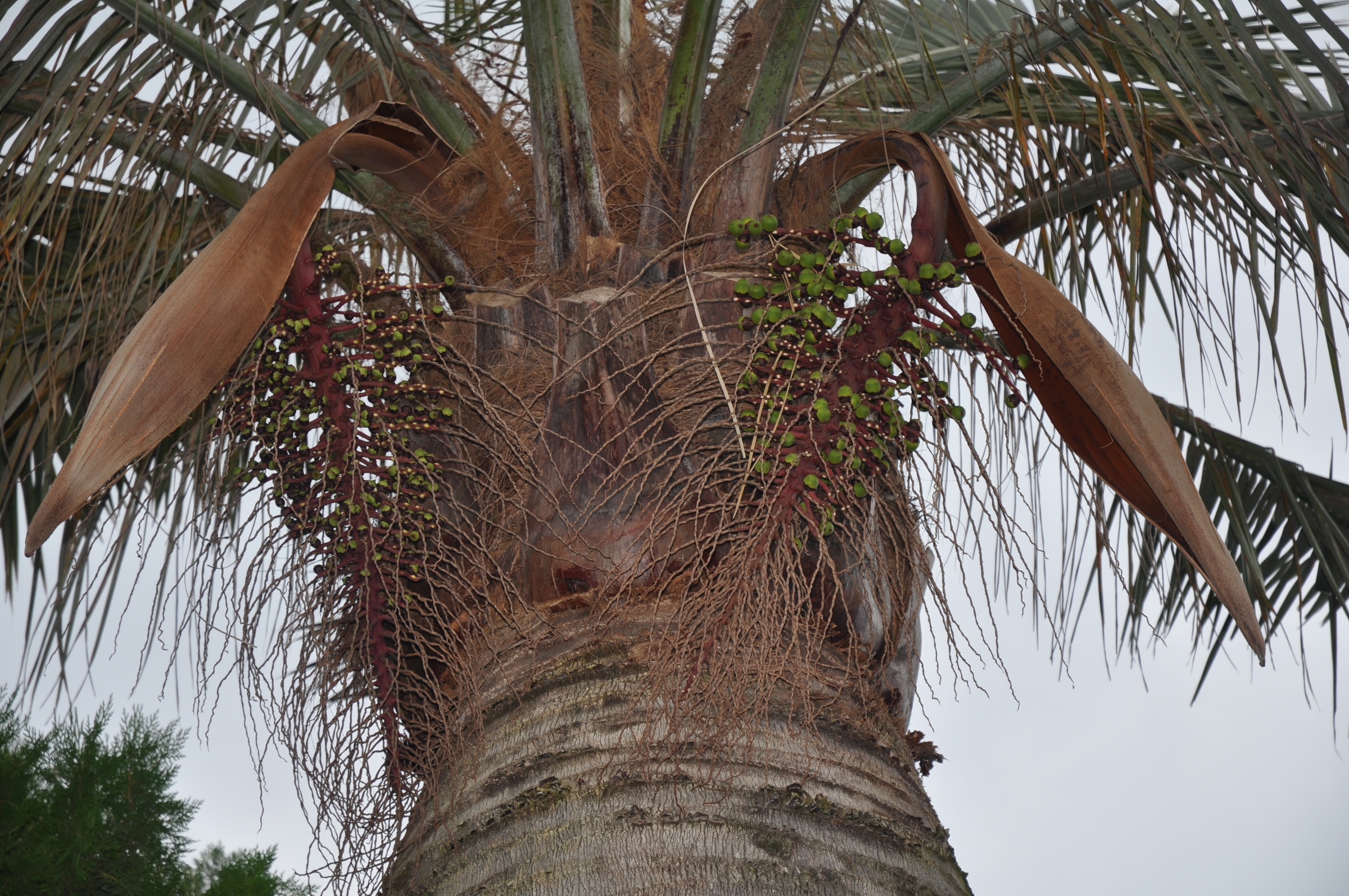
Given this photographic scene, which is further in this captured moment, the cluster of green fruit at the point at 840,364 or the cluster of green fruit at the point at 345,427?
the cluster of green fruit at the point at 345,427

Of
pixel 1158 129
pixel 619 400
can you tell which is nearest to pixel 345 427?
pixel 619 400

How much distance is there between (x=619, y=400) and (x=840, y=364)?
1.36ft

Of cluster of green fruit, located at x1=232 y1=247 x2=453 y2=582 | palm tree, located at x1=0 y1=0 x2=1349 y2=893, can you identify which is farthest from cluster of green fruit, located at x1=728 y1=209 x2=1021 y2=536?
cluster of green fruit, located at x1=232 y1=247 x2=453 y2=582

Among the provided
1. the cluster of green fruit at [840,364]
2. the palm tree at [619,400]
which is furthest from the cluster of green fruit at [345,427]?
the cluster of green fruit at [840,364]

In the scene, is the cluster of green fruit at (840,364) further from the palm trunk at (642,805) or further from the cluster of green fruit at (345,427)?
the cluster of green fruit at (345,427)

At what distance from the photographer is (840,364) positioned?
1967mm

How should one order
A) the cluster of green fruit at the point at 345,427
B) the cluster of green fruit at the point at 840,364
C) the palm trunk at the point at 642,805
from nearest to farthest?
the palm trunk at the point at 642,805
the cluster of green fruit at the point at 840,364
the cluster of green fruit at the point at 345,427

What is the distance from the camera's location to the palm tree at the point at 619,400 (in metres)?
1.81

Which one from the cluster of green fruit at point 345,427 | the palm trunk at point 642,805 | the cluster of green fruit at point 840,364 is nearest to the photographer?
the palm trunk at point 642,805

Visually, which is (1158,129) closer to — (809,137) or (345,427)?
(809,137)

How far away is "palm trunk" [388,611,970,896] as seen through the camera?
67.1 inches

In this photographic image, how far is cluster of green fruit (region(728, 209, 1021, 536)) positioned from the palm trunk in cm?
39

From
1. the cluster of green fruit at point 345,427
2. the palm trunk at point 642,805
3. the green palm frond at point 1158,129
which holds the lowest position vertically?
the palm trunk at point 642,805

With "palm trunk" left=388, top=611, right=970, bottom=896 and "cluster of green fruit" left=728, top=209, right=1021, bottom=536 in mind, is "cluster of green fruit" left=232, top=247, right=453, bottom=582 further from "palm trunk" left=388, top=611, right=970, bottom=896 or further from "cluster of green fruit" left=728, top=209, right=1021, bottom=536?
"cluster of green fruit" left=728, top=209, right=1021, bottom=536
